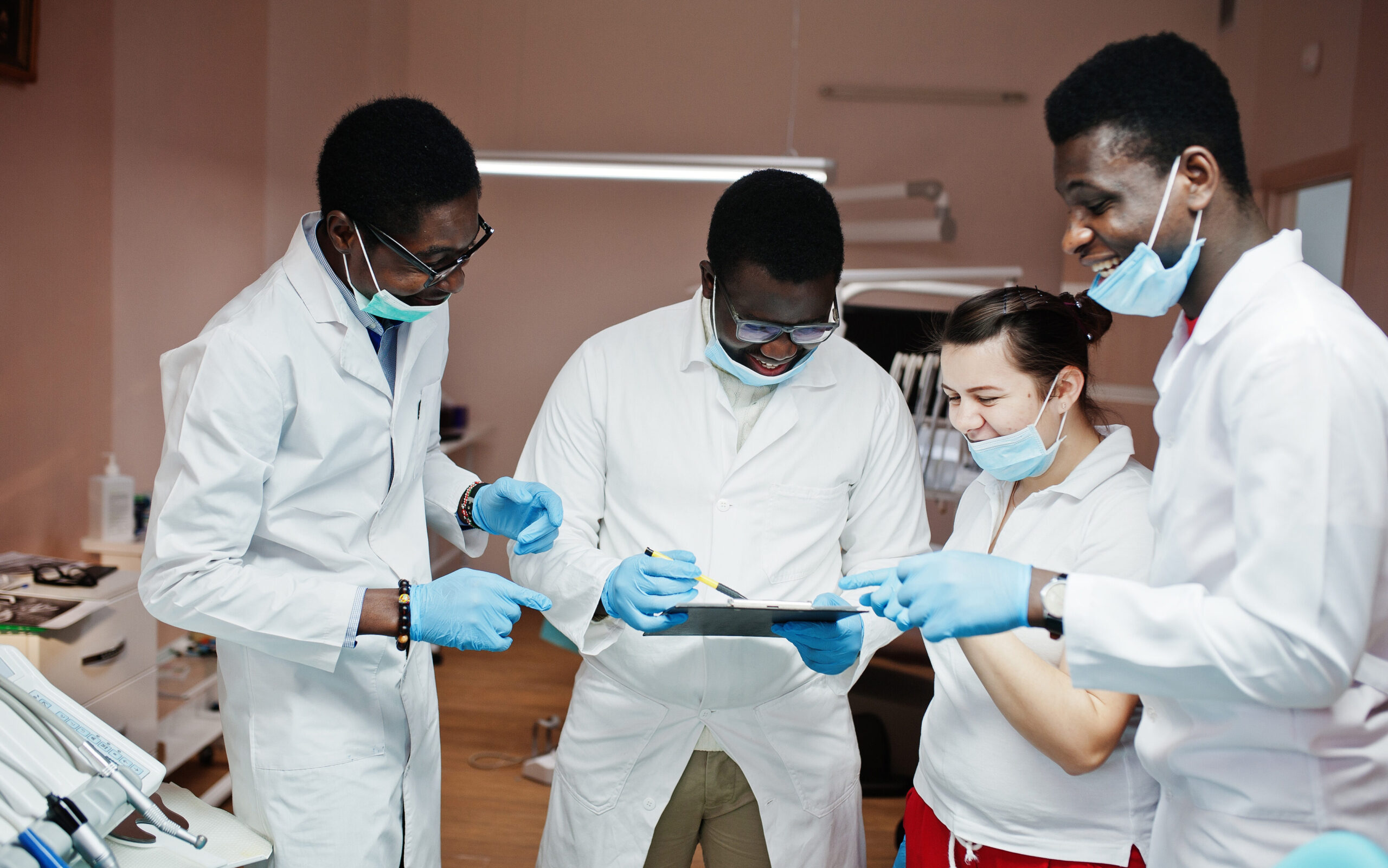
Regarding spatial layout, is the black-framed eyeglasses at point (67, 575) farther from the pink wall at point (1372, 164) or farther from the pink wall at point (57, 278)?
the pink wall at point (1372, 164)

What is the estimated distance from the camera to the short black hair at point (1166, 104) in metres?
0.92

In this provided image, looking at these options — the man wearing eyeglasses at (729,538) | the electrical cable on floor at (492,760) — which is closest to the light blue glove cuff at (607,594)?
the man wearing eyeglasses at (729,538)

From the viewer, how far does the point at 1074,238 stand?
102cm

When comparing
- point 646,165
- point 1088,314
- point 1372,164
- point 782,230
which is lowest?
point 1088,314

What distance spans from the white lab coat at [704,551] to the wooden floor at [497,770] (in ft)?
4.38

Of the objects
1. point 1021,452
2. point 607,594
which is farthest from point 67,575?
point 1021,452

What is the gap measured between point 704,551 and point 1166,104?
86 cm

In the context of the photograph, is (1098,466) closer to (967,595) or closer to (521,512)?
(967,595)

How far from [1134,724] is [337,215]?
1.26 metres

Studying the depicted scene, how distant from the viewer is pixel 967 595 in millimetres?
1002

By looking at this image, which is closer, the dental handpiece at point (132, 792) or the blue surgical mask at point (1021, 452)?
the dental handpiece at point (132, 792)

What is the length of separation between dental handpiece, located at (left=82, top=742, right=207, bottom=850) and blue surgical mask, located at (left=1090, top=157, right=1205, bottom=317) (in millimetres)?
1128

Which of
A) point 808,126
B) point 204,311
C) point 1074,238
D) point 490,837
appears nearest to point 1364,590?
point 1074,238

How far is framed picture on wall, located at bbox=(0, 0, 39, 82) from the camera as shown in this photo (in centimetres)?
230
